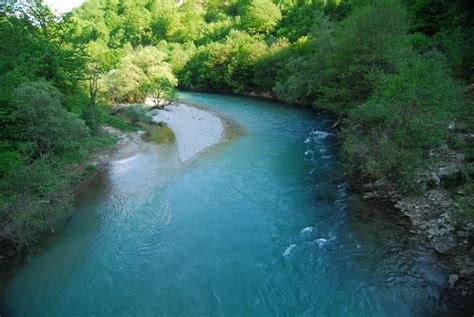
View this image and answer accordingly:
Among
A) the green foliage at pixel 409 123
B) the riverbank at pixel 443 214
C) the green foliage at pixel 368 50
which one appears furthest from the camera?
the green foliage at pixel 368 50

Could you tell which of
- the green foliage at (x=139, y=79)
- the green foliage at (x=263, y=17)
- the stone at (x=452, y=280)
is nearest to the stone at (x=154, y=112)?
the green foliage at (x=139, y=79)

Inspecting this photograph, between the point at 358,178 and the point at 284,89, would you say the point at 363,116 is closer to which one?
the point at 358,178

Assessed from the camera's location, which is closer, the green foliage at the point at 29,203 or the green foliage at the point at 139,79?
the green foliage at the point at 29,203

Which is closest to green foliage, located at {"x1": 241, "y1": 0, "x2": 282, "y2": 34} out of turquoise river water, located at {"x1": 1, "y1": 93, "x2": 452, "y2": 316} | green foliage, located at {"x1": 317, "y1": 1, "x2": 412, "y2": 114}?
green foliage, located at {"x1": 317, "y1": 1, "x2": 412, "y2": 114}

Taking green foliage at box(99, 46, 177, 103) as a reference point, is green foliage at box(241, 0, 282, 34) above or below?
above

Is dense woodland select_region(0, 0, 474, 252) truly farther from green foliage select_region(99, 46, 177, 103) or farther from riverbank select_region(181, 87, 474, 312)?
riverbank select_region(181, 87, 474, 312)

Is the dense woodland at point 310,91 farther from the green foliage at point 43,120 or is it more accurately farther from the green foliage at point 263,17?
the green foliage at point 263,17

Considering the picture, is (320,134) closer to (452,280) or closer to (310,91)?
(310,91)
